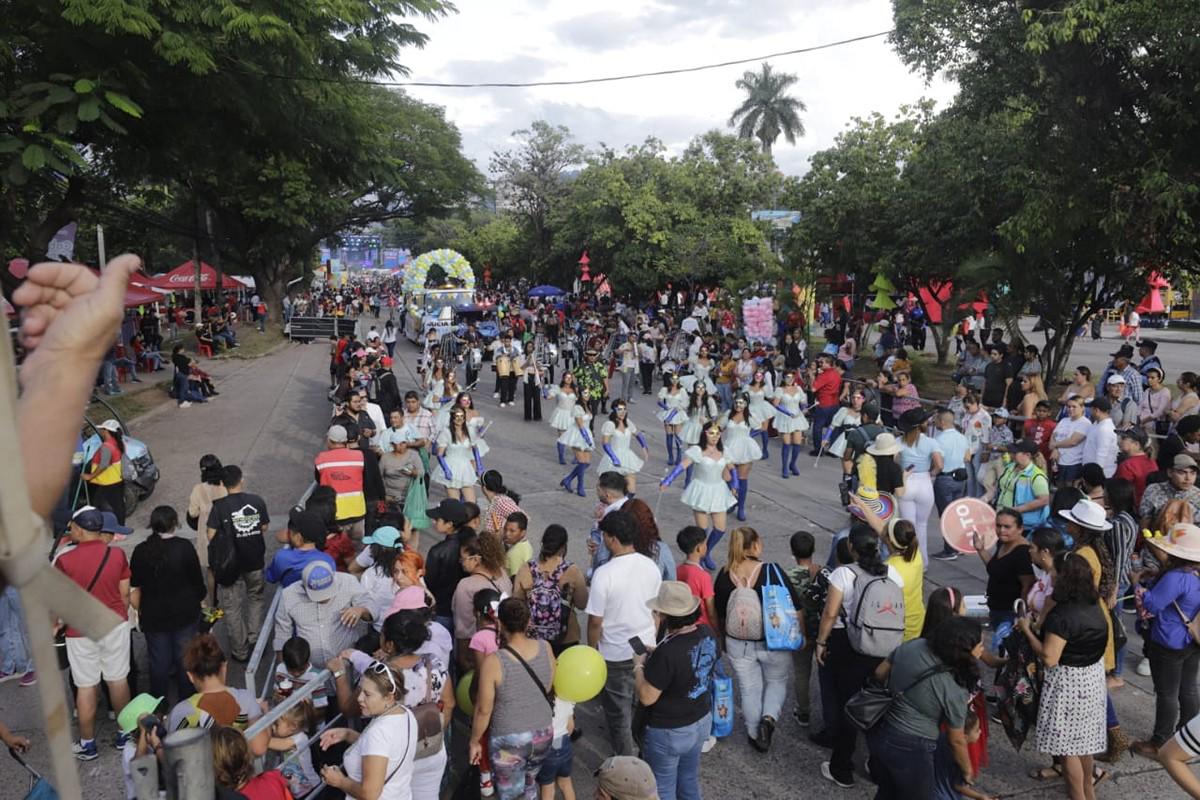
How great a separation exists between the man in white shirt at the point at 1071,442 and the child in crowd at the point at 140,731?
371 inches

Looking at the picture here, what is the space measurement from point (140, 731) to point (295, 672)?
3.14 feet

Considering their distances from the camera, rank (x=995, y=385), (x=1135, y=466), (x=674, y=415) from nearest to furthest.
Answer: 1. (x=1135, y=466)
2. (x=674, y=415)
3. (x=995, y=385)

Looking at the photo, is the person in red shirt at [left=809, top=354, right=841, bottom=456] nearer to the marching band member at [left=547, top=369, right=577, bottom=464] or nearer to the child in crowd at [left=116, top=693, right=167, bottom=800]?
the marching band member at [left=547, top=369, right=577, bottom=464]

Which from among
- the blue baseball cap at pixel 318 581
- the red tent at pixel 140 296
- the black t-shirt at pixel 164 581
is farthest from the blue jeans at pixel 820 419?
the red tent at pixel 140 296

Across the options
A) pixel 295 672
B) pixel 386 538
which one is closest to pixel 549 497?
pixel 386 538

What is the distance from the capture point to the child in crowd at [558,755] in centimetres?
448

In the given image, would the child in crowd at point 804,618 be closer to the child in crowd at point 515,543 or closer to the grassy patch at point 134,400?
the child in crowd at point 515,543

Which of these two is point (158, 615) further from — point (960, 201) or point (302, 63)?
point (960, 201)

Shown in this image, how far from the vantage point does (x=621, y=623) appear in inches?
202

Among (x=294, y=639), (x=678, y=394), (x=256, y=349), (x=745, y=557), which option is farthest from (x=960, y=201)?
(x=256, y=349)

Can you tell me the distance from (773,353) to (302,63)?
37.6 feet

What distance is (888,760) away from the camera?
4.37 metres

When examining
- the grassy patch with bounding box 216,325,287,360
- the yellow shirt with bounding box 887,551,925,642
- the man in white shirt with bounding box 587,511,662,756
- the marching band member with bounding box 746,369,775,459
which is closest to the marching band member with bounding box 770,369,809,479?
the marching band member with bounding box 746,369,775,459

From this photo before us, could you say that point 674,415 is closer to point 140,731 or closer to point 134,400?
point 140,731
